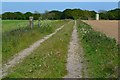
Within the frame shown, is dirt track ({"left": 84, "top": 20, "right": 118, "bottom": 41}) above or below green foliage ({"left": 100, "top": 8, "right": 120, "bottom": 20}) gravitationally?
below

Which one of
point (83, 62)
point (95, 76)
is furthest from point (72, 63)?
point (95, 76)

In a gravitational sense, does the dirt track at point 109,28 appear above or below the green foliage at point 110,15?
below

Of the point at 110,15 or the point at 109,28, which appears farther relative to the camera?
the point at 110,15

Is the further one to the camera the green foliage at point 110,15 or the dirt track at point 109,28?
the green foliage at point 110,15

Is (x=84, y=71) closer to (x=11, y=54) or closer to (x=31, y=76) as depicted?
(x=31, y=76)

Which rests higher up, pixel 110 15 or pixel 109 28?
pixel 110 15

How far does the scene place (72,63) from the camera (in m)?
12.5

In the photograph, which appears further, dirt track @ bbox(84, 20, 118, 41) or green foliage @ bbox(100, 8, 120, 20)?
green foliage @ bbox(100, 8, 120, 20)

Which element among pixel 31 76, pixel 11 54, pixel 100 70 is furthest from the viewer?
pixel 11 54

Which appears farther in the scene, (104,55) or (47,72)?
(104,55)

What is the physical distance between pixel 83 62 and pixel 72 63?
0.43m

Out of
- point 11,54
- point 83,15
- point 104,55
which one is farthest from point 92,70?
A: point 83,15

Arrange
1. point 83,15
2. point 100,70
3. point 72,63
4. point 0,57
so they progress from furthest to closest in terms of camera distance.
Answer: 1. point 83,15
2. point 0,57
3. point 72,63
4. point 100,70

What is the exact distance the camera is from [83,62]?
12.7m
